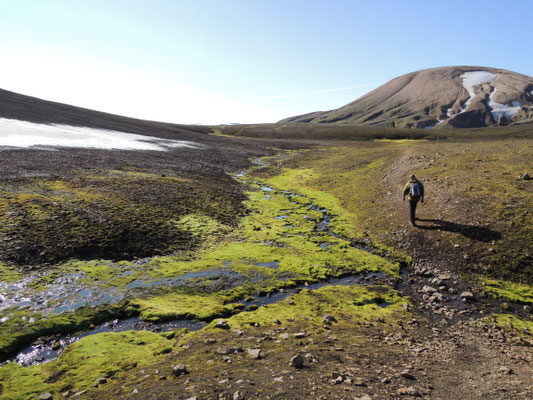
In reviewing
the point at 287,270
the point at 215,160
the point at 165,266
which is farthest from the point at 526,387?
the point at 215,160

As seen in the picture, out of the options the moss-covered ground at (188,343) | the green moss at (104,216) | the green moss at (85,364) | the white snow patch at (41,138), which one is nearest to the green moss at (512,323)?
the moss-covered ground at (188,343)

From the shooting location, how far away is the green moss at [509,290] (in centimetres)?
1528

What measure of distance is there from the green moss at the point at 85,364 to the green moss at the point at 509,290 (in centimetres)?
1734

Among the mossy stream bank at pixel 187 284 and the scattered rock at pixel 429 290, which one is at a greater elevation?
the scattered rock at pixel 429 290

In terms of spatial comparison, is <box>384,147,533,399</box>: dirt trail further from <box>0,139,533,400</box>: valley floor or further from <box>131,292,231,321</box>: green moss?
<box>131,292,231,321</box>: green moss

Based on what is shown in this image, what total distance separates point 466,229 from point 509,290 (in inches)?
239

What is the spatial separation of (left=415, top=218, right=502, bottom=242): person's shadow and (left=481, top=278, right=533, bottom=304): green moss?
4060 millimetres

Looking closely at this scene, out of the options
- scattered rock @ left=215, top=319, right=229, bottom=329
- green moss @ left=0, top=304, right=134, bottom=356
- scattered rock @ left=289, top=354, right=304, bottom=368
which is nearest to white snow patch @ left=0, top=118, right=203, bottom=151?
green moss @ left=0, top=304, right=134, bottom=356

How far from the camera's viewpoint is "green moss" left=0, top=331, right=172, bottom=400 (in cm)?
923

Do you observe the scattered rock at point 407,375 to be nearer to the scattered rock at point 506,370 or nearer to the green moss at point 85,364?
the scattered rock at point 506,370

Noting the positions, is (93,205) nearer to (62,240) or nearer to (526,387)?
(62,240)

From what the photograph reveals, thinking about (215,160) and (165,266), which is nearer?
(165,266)

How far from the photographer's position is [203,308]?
47.7 feet

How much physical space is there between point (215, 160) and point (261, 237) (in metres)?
45.6
